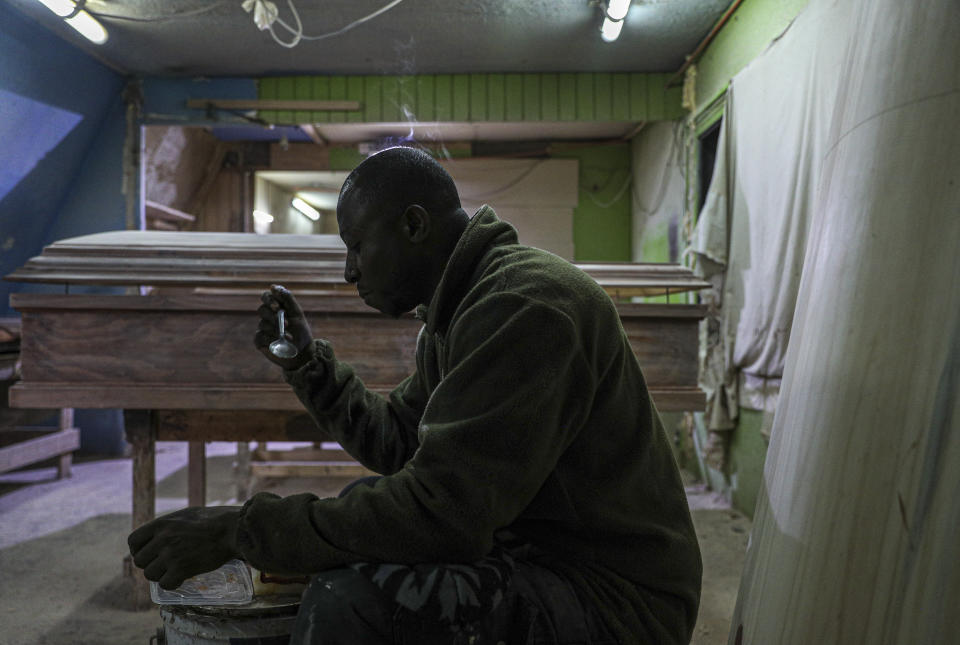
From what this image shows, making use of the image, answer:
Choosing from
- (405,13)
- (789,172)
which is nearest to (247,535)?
(789,172)

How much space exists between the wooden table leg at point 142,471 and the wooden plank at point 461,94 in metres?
3.19

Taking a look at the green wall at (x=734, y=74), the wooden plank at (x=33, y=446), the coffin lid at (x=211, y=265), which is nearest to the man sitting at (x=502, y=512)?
the coffin lid at (x=211, y=265)

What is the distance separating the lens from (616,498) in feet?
3.43

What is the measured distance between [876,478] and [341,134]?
19.1ft

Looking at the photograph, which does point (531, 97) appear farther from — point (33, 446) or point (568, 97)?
point (33, 446)

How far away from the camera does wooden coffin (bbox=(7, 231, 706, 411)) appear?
233 cm

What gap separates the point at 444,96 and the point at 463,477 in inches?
171

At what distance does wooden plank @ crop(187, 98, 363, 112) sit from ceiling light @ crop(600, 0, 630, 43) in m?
1.89

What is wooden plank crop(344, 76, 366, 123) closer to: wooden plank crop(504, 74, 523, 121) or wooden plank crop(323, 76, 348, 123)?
wooden plank crop(323, 76, 348, 123)

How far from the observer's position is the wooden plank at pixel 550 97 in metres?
4.83

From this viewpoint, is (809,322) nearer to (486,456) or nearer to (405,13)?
(486,456)

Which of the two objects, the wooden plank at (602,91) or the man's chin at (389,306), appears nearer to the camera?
the man's chin at (389,306)

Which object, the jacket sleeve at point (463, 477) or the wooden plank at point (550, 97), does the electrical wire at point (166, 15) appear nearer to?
the wooden plank at point (550, 97)

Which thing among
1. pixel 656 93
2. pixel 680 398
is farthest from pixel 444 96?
pixel 680 398
